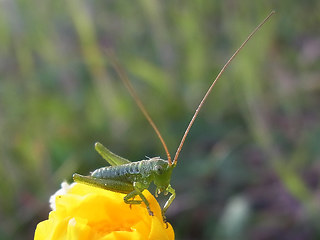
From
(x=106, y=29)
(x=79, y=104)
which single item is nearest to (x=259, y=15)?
(x=79, y=104)

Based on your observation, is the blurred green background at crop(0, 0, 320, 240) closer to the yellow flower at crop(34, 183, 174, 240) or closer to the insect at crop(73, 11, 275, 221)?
the insect at crop(73, 11, 275, 221)

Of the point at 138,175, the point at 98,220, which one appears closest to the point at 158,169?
the point at 138,175

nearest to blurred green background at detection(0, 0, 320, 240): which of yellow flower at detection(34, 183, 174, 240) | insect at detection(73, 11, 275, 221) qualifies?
insect at detection(73, 11, 275, 221)

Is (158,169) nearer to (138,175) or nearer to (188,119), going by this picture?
(138,175)

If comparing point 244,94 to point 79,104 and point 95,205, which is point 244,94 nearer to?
point 79,104

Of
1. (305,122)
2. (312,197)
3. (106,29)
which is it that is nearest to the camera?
(312,197)

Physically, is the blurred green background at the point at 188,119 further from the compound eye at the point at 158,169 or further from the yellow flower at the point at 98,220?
the yellow flower at the point at 98,220

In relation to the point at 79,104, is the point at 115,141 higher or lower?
lower
